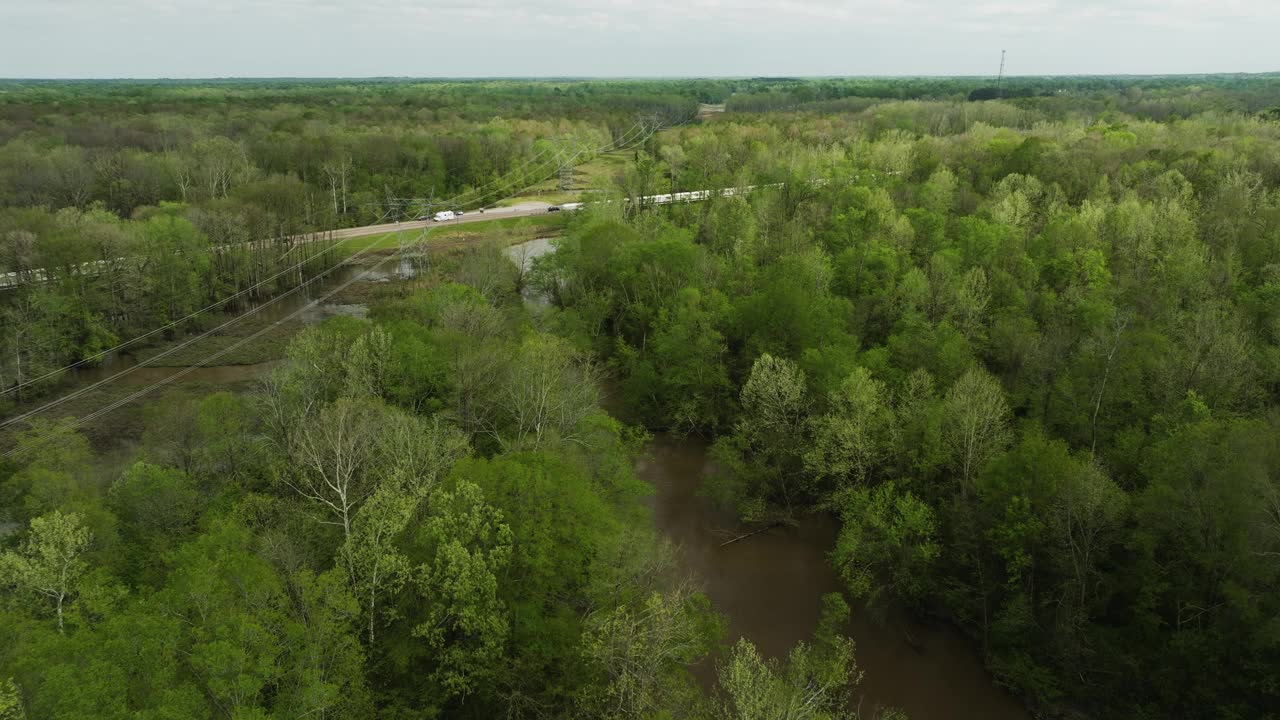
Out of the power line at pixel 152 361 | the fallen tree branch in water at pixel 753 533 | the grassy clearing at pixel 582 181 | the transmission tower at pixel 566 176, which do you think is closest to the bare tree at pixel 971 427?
the fallen tree branch in water at pixel 753 533

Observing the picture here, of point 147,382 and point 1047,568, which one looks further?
point 147,382

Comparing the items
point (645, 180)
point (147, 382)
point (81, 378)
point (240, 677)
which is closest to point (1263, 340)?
point (240, 677)

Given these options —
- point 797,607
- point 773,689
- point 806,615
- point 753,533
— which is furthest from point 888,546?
point 773,689

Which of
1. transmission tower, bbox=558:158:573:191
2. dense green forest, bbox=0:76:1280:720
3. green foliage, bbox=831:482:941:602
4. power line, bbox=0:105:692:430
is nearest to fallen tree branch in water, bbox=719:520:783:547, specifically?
dense green forest, bbox=0:76:1280:720

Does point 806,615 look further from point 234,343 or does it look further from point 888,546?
point 234,343

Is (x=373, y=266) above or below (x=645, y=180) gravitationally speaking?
below

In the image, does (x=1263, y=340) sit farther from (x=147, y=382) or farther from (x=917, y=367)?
(x=147, y=382)
